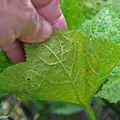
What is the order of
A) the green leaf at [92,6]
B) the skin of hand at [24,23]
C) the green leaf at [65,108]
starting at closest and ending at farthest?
the skin of hand at [24,23] < the green leaf at [92,6] < the green leaf at [65,108]

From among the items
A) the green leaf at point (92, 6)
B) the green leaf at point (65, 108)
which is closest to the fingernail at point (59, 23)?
the green leaf at point (92, 6)

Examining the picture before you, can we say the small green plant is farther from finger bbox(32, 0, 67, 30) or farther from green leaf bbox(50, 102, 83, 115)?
green leaf bbox(50, 102, 83, 115)

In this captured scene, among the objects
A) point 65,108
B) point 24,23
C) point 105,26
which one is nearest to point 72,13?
point 105,26

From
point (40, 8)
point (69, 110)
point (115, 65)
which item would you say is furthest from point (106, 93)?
point (69, 110)

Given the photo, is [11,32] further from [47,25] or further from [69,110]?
[69,110]

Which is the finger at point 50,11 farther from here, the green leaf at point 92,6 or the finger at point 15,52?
the green leaf at point 92,6

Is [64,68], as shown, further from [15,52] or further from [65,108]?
[65,108]
